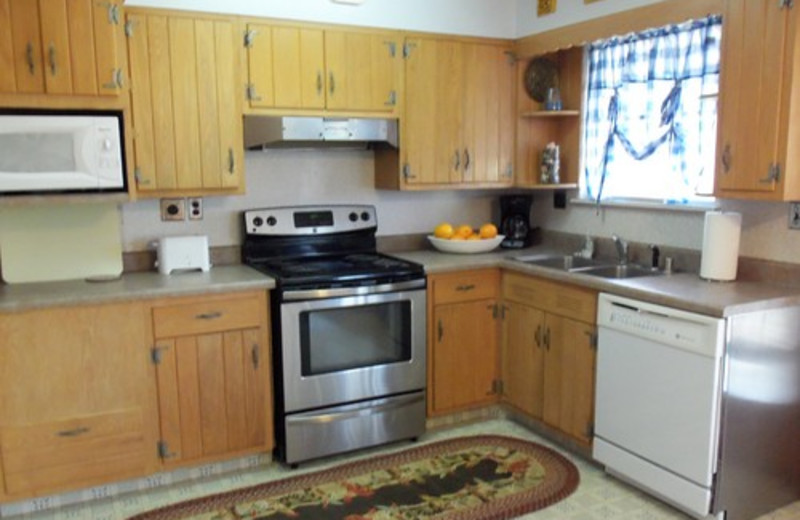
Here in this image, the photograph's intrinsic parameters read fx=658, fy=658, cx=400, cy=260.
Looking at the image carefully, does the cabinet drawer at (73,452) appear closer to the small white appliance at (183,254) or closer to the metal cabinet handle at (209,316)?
the metal cabinet handle at (209,316)

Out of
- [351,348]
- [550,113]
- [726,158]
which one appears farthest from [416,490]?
[550,113]

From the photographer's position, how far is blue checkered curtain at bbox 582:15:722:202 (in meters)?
3.17

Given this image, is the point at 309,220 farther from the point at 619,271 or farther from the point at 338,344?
the point at 619,271

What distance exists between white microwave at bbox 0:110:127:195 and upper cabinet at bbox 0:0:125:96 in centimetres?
11

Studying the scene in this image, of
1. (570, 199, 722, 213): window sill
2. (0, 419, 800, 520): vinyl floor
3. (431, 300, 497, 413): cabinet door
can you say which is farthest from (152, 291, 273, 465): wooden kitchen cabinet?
(570, 199, 722, 213): window sill

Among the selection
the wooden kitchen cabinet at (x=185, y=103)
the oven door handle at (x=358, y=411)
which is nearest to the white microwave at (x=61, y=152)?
the wooden kitchen cabinet at (x=185, y=103)

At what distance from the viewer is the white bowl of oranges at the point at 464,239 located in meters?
3.86

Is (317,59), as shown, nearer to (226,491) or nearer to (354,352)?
(354,352)

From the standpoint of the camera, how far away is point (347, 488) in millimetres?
3018

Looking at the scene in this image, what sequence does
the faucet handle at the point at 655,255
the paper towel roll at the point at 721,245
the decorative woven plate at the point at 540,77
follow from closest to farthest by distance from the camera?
1. the paper towel roll at the point at 721,245
2. the faucet handle at the point at 655,255
3. the decorative woven plate at the point at 540,77

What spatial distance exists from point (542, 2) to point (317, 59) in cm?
137

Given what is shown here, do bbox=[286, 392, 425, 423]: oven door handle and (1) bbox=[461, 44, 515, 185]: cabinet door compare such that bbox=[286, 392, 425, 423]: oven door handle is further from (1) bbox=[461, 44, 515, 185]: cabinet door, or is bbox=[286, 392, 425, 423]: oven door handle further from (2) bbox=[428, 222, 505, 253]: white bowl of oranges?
(1) bbox=[461, 44, 515, 185]: cabinet door

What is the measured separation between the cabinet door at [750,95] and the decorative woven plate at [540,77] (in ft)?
4.44

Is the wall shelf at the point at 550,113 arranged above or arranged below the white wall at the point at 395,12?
below
